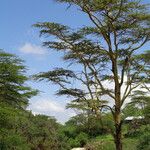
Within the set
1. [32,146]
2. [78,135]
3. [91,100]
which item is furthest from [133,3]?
[78,135]

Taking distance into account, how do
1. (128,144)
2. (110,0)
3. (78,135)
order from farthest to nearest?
1. (78,135)
2. (128,144)
3. (110,0)

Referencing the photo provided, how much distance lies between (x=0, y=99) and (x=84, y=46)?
908cm

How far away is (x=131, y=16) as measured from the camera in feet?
68.7

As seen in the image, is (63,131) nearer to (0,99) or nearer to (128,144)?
(128,144)

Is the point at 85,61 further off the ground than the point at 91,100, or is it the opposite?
the point at 85,61

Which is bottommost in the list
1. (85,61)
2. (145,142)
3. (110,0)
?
(145,142)

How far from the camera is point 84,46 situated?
72.3 feet

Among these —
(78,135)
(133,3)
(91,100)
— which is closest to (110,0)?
(133,3)

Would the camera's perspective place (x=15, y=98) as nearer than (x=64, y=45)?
No

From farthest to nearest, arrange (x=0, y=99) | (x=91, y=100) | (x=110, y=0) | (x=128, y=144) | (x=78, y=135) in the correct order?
(x=78, y=135), (x=128, y=144), (x=0, y=99), (x=91, y=100), (x=110, y=0)

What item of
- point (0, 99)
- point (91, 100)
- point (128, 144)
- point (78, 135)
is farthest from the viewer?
point (78, 135)

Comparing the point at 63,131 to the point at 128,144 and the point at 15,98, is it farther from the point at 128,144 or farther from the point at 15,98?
the point at 15,98

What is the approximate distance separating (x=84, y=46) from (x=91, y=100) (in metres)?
2.36

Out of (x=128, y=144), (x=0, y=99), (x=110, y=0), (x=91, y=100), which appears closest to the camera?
(x=110, y=0)
